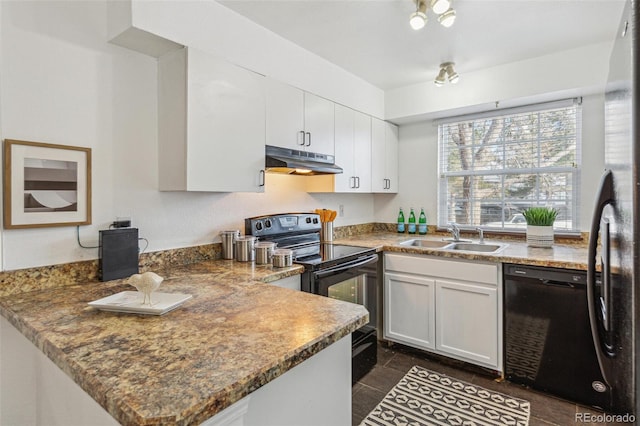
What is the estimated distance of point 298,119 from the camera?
8.13 feet

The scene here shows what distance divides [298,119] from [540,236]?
85.1 inches

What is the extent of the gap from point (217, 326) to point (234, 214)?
141 cm

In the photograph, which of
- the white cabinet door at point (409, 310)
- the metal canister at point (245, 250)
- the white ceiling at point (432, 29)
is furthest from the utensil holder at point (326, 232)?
the white ceiling at point (432, 29)

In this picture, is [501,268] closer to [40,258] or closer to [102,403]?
[102,403]

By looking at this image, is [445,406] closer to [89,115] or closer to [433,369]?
[433,369]

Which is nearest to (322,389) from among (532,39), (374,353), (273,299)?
(273,299)

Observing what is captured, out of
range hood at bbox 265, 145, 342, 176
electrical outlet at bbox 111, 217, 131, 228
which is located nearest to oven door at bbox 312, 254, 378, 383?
range hood at bbox 265, 145, 342, 176

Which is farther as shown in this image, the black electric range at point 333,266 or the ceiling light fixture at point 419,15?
the black electric range at point 333,266

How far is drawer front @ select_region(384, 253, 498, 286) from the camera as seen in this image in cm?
242

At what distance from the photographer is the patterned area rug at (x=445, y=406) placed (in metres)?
1.96

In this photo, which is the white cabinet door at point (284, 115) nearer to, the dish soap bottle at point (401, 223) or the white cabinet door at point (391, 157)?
the white cabinet door at point (391, 157)

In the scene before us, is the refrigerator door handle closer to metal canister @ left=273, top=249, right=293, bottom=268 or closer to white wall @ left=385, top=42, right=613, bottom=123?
metal canister @ left=273, top=249, right=293, bottom=268

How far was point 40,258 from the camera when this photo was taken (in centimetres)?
154

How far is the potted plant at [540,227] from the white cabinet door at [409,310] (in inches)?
36.8
